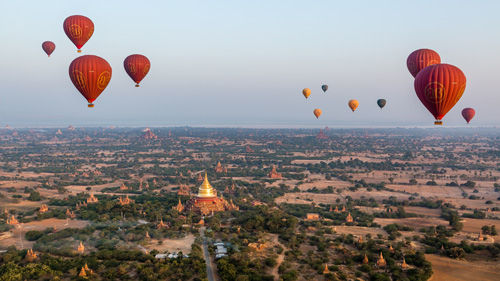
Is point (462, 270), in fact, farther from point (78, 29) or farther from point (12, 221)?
point (12, 221)

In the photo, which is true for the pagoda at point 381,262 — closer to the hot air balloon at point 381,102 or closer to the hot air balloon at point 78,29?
the hot air balloon at point 78,29

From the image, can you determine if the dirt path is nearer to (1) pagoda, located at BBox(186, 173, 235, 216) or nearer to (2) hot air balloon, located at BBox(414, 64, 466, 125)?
(1) pagoda, located at BBox(186, 173, 235, 216)

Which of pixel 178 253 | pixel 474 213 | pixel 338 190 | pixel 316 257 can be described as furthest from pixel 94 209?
pixel 474 213

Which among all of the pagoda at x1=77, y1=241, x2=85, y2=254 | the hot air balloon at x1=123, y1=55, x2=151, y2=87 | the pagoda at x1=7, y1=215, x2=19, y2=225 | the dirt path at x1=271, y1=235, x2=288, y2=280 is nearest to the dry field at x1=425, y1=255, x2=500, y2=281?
the dirt path at x1=271, y1=235, x2=288, y2=280

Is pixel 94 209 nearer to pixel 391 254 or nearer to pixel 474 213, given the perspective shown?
pixel 391 254

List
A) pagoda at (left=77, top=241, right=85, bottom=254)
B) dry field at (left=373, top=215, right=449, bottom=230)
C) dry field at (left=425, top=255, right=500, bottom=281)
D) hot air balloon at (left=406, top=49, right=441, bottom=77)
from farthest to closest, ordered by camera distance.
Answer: dry field at (left=373, top=215, right=449, bottom=230)
hot air balloon at (left=406, top=49, right=441, bottom=77)
pagoda at (left=77, top=241, right=85, bottom=254)
dry field at (left=425, top=255, right=500, bottom=281)

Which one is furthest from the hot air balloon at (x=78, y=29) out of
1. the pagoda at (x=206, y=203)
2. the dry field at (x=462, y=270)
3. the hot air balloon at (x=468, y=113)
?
the hot air balloon at (x=468, y=113)
